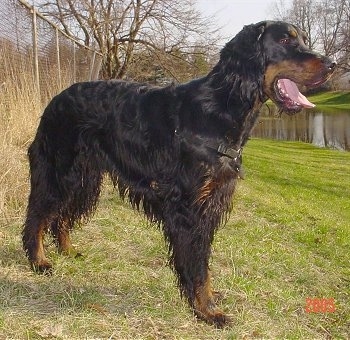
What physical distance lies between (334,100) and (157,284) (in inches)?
2309

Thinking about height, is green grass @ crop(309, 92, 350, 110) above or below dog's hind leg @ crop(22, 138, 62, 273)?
above

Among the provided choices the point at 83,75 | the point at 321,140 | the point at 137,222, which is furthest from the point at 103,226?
the point at 321,140

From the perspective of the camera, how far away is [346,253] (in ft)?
17.2

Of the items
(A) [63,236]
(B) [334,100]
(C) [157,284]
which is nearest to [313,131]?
(B) [334,100]

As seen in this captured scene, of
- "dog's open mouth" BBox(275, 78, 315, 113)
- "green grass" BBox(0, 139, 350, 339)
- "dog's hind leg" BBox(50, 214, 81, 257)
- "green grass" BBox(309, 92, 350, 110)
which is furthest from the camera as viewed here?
"green grass" BBox(309, 92, 350, 110)

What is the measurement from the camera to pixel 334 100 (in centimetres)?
5794

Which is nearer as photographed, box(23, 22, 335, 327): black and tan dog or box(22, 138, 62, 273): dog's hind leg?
box(23, 22, 335, 327): black and tan dog

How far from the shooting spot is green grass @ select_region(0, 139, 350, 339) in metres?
2.93

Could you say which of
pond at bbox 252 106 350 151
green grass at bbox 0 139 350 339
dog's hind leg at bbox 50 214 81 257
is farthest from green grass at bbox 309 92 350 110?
dog's hind leg at bbox 50 214 81 257

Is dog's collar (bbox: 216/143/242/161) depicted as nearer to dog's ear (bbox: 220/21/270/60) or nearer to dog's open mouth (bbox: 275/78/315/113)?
dog's open mouth (bbox: 275/78/315/113)

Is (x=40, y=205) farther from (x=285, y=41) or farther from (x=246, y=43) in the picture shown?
(x=285, y=41)

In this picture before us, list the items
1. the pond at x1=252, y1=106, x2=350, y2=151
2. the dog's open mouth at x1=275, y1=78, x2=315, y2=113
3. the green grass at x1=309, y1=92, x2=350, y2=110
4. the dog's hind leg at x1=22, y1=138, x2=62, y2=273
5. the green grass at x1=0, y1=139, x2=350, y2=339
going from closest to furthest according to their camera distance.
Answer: the green grass at x1=0, y1=139, x2=350, y2=339, the dog's open mouth at x1=275, y1=78, x2=315, y2=113, the dog's hind leg at x1=22, y1=138, x2=62, y2=273, the pond at x1=252, y1=106, x2=350, y2=151, the green grass at x1=309, y1=92, x2=350, y2=110

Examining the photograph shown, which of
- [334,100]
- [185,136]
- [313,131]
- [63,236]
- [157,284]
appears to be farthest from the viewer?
[334,100]

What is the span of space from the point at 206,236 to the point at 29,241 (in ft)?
4.67
